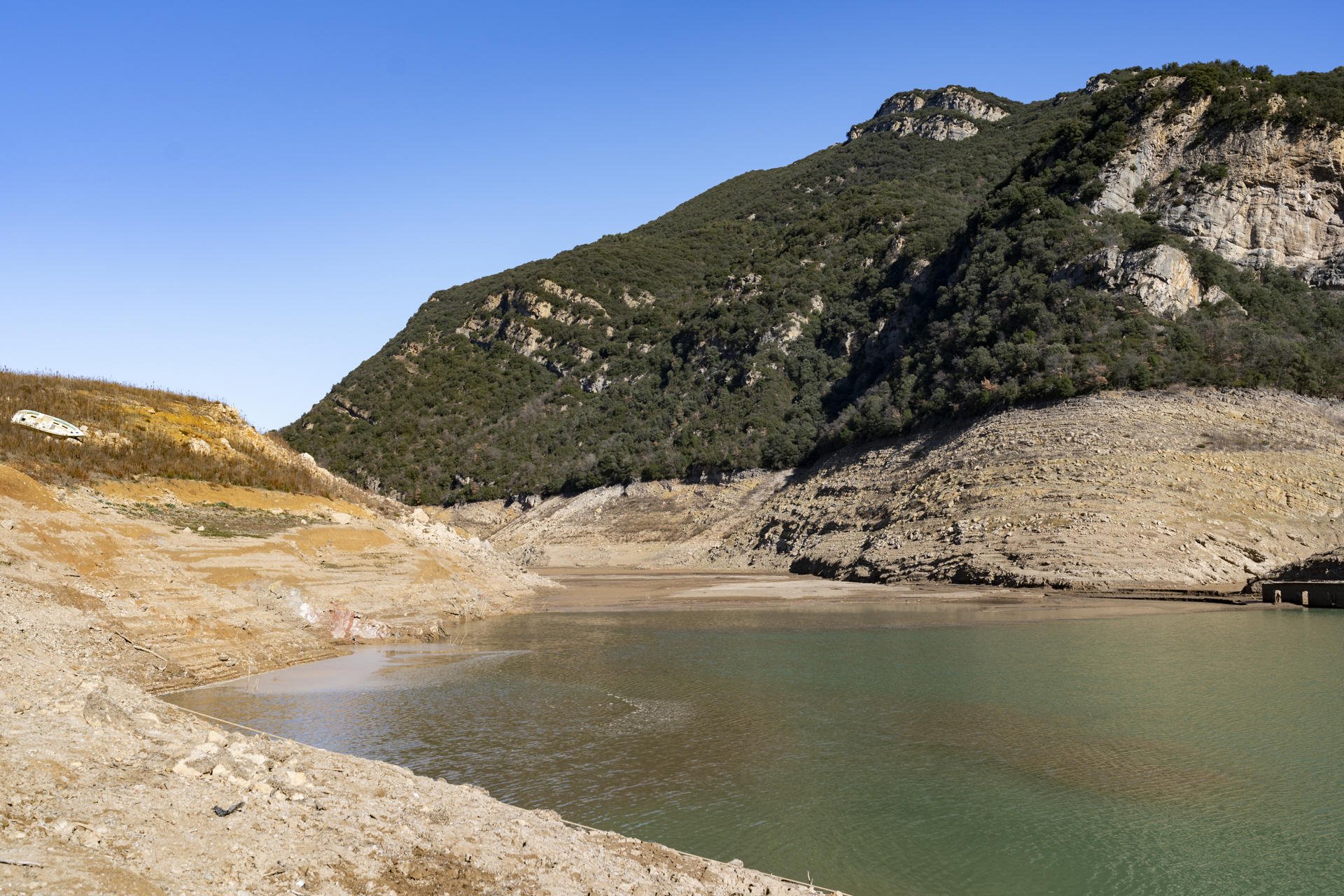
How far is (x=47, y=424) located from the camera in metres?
25.7

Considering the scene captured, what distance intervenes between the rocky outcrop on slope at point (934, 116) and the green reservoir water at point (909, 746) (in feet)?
445

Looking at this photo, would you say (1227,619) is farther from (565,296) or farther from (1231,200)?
(565,296)

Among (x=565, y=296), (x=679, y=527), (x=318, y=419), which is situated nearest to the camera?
(x=679, y=527)

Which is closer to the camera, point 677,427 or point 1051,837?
point 1051,837

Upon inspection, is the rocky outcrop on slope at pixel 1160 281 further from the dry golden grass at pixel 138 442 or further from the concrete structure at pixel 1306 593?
the dry golden grass at pixel 138 442

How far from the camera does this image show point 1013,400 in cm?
5172

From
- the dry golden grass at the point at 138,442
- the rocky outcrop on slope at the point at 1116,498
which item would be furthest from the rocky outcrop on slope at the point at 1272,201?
the dry golden grass at the point at 138,442

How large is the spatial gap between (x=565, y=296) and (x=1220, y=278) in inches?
3170

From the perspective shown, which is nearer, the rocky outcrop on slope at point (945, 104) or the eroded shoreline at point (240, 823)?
the eroded shoreline at point (240, 823)

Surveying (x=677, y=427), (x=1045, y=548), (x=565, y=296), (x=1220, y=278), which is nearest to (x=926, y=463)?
(x=1045, y=548)

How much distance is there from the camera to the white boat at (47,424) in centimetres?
2530

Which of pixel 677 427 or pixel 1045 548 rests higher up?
pixel 677 427

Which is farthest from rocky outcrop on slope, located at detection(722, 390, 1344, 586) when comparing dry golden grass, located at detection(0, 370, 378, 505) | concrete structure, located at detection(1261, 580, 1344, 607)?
dry golden grass, located at detection(0, 370, 378, 505)

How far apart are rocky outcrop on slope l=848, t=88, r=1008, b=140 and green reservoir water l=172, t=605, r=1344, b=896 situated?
445 ft
